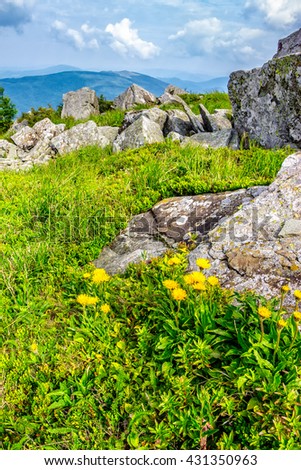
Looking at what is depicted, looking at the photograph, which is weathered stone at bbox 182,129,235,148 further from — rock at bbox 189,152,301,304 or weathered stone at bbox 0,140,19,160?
weathered stone at bbox 0,140,19,160

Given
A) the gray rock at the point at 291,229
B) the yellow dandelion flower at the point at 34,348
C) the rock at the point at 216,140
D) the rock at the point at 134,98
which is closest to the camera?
the yellow dandelion flower at the point at 34,348

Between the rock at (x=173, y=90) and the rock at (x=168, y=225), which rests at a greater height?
the rock at (x=173, y=90)

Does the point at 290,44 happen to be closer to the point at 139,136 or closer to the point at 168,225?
the point at 139,136

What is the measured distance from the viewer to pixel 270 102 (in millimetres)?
10055

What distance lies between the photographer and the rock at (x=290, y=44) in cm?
1386

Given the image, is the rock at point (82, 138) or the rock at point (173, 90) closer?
the rock at point (82, 138)

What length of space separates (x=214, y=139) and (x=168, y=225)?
525cm

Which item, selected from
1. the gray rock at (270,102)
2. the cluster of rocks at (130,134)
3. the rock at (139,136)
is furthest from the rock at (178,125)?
the gray rock at (270,102)

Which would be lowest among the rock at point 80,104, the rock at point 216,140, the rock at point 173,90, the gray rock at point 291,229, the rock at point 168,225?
the rock at point 168,225

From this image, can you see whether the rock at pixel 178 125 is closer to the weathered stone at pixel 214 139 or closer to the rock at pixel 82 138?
the rock at pixel 82 138

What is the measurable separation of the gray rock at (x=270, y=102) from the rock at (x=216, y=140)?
0.35m

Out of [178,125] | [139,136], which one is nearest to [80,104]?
[178,125]

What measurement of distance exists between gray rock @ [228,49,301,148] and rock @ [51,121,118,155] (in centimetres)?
458

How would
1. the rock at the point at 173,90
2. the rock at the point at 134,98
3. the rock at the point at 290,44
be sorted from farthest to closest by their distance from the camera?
1. the rock at the point at 173,90
2. the rock at the point at 134,98
3. the rock at the point at 290,44
